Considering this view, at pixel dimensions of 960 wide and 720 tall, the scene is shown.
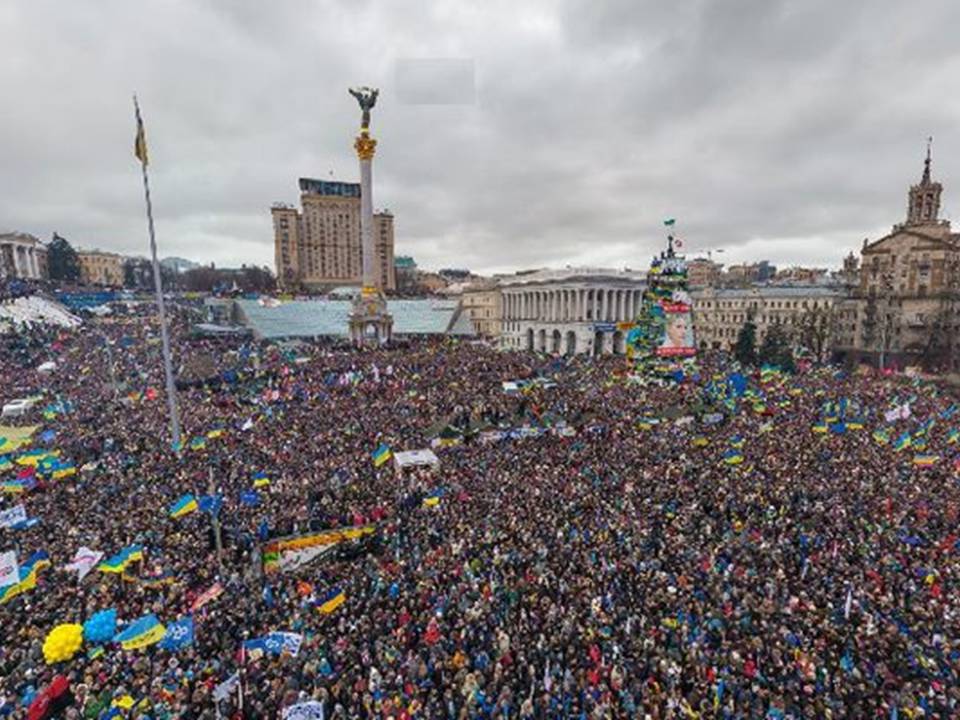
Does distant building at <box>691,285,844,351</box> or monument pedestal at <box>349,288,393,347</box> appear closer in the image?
monument pedestal at <box>349,288,393,347</box>

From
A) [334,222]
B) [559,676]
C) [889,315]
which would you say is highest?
[334,222]

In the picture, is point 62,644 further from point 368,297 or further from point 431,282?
point 431,282

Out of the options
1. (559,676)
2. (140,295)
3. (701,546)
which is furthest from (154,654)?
(140,295)

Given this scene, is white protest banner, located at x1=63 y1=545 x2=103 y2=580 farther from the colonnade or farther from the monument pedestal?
the colonnade

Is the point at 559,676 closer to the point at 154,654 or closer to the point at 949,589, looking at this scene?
the point at 154,654

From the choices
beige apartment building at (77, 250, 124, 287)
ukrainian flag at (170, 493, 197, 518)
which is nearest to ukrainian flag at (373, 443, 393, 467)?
ukrainian flag at (170, 493, 197, 518)

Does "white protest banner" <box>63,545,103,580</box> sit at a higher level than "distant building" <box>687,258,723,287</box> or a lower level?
lower

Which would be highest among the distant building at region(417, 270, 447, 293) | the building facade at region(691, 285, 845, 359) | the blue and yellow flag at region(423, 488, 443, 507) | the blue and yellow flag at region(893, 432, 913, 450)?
the distant building at region(417, 270, 447, 293)

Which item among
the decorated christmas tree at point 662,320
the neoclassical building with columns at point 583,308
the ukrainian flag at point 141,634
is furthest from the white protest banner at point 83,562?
the neoclassical building with columns at point 583,308
